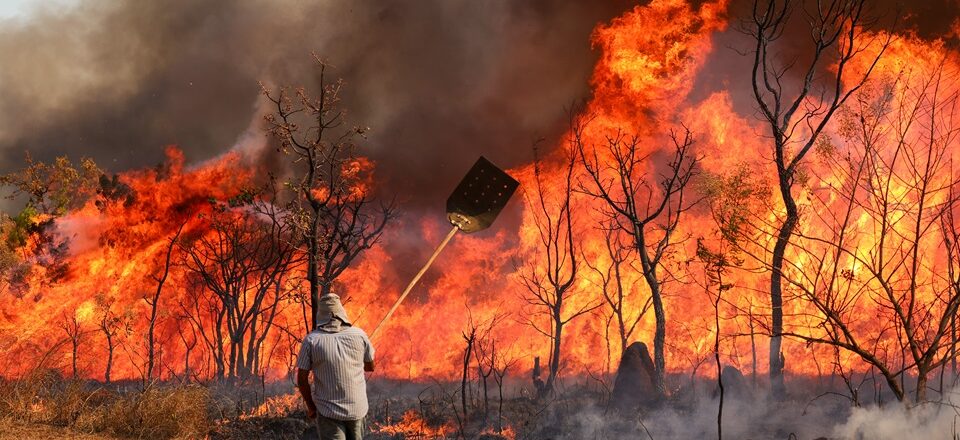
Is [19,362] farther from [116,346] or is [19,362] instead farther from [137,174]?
[137,174]

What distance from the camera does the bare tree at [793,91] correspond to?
1360cm

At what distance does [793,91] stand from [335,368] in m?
21.2

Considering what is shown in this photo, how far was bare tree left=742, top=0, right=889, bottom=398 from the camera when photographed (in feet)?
44.6

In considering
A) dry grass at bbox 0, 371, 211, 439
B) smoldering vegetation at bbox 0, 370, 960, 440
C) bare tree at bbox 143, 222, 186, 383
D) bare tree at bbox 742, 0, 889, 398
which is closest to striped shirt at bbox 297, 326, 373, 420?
smoldering vegetation at bbox 0, 370, 960, 440

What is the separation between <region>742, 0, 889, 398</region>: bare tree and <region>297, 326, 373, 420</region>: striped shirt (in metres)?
9.09

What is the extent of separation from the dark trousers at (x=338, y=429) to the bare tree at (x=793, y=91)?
9173 mm

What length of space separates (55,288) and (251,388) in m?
9.03

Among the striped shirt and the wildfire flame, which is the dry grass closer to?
the striped shirt

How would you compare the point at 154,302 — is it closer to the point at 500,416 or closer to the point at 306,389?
the point at 500,416

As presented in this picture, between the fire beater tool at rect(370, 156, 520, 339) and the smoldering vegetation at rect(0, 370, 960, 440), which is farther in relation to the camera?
the fire beater tool at rect(370, 156, 520, 339)

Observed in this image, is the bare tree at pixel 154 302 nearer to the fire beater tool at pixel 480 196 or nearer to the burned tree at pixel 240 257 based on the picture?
the burned tree at pixel 240 257

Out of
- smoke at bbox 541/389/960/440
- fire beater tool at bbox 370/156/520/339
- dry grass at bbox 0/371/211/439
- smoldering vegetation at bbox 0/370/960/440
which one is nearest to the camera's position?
smoldering vegetation at bbox 0/370/960/440

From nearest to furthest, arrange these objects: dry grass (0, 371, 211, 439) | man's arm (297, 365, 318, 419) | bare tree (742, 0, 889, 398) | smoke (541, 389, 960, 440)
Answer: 1. man's arm (297, 365, 318, 419)
2. dry grass (0, 371, 211, 439)
3. smoke (541, 389, 960, 440)
4. bare tree (742, 0, 889, 398)

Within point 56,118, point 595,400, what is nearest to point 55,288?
point 56,118
